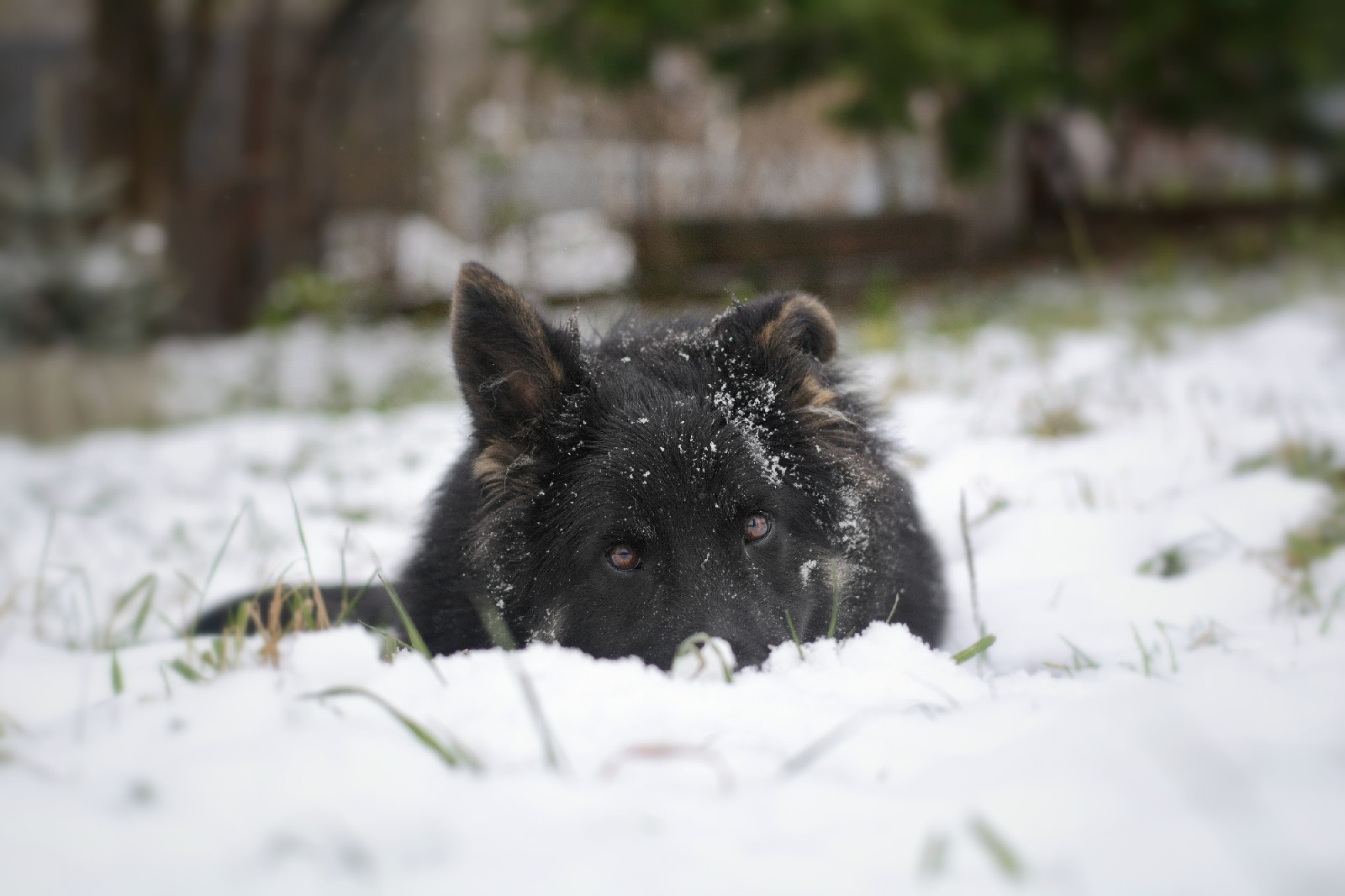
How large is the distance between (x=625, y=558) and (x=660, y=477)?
0.83 feet

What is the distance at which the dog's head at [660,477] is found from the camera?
2.64 meters

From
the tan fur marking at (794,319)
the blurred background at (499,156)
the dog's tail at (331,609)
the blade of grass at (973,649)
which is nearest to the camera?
the blade of grass at (973,649)

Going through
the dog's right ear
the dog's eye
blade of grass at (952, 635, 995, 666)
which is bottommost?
blade of grass at (952, 635, 995, 666)

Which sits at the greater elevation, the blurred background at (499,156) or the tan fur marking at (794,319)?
the blurred background at (499,156)

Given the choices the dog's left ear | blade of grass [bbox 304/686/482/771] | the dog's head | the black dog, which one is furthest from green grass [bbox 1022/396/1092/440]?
blade of grass [bbox 304/686/482/771]

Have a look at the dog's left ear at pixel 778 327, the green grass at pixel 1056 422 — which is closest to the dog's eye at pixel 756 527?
the dog's left ear at pixel 778 327

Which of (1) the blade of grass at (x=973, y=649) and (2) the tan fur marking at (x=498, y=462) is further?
(2) the tan fur marking at (x=498, y=462)

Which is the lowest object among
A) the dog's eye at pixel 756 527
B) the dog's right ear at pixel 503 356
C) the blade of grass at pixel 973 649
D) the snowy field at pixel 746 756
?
the blade of grass at pixel 973 649

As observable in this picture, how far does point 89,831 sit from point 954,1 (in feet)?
41.6

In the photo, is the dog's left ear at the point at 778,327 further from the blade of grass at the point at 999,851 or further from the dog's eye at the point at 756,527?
the blade of grass at the point at 999,851

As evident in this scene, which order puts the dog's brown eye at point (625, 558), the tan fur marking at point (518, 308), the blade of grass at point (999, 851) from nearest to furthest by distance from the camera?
the blade of grass at point (999, 851) → the tan fur marking at point (518, 308) → the dog's brown eye at point (625, 558)

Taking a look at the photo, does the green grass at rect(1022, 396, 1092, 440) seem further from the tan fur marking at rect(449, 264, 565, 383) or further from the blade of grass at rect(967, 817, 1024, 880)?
the blade of grass at rect(967, 817, 1024, 880)

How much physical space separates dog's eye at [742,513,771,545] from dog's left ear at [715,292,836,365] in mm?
512

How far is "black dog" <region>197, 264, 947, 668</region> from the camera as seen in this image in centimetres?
265
